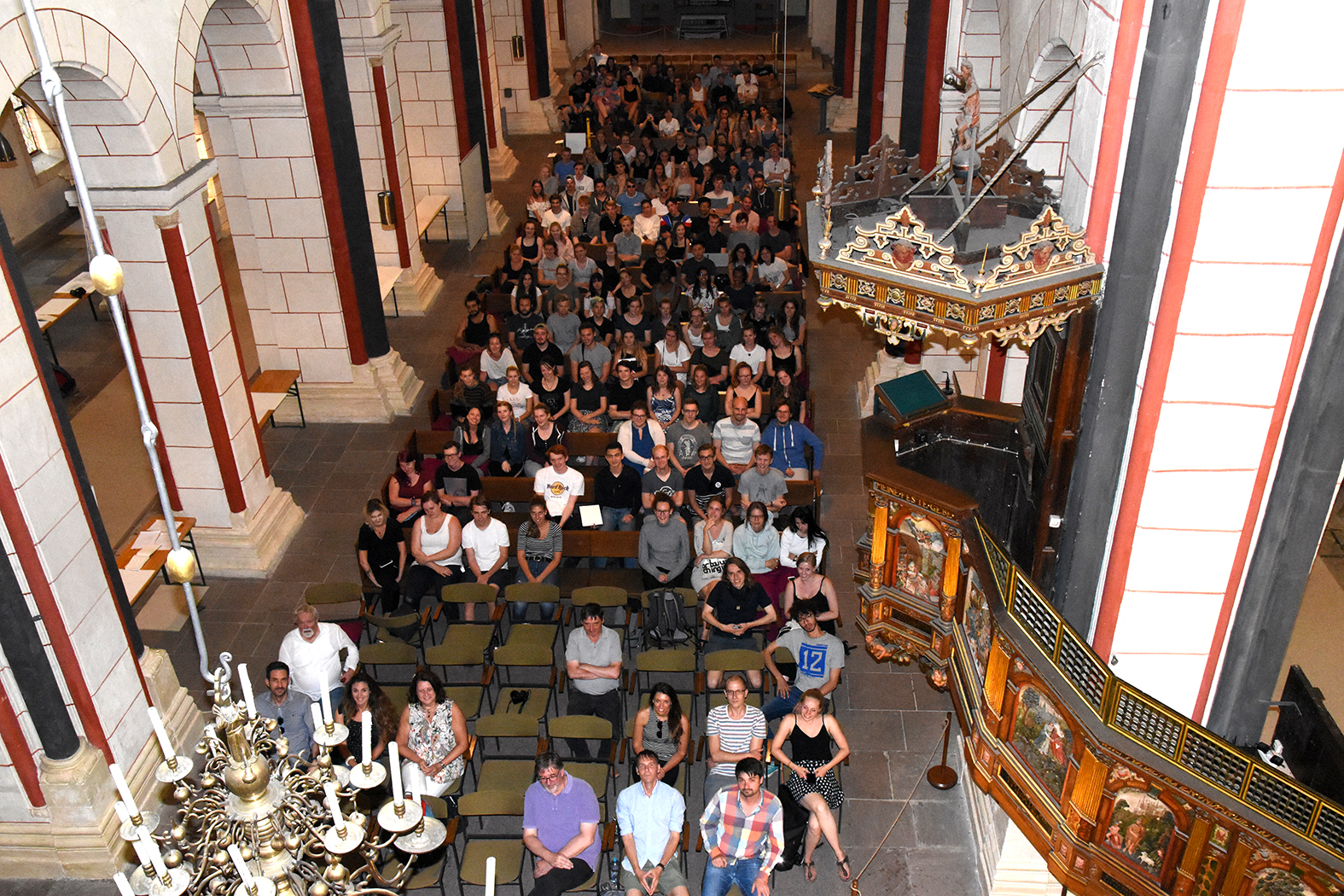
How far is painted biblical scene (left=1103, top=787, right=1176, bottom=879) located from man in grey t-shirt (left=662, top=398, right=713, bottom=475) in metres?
5.59

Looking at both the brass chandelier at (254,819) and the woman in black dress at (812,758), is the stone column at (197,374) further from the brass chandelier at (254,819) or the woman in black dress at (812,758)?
the brass chandelier at (254,819)

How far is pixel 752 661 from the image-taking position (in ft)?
27.7

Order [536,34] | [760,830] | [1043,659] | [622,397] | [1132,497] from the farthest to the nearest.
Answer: [536,34] → [622,397] → [760,830] → [1132,497] → [1043,659]

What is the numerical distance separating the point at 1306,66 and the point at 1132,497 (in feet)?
6.98

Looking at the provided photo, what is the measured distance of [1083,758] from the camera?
204 inches

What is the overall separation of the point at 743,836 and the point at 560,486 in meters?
3.78

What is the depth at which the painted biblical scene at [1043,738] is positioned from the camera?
536 cm

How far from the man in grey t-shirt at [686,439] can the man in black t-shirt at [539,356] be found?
1794 millimetres

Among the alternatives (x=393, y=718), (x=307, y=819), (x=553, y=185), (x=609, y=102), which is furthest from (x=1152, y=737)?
(x=609, y=102)

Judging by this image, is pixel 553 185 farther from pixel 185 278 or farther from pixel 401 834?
pixel 401 834

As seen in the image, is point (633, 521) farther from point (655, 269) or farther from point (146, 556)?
point (655, 269)

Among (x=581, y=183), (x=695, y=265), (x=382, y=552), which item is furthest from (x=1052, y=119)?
(x=581, y=183)

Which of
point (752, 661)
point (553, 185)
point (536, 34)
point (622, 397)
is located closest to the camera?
point (752, 661)

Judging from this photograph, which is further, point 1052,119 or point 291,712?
point 291,712
